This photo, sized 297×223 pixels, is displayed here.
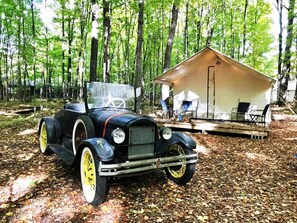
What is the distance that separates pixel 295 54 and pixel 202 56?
21.8 feet

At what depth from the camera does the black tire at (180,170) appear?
373 cm

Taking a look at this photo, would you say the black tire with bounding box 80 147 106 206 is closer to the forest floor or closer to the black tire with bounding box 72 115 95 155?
the forest floor

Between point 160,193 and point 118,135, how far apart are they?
1174mm

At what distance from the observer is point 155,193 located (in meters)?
3.56

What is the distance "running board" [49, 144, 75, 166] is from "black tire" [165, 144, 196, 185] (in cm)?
164

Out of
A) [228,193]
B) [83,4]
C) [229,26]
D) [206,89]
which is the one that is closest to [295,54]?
[206,89]

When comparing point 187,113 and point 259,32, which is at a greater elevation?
point 259,32

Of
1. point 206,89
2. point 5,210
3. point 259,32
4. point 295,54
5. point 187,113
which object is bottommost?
point 5,210

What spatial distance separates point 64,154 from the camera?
414 centimetres

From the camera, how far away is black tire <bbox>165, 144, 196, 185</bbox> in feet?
12.2

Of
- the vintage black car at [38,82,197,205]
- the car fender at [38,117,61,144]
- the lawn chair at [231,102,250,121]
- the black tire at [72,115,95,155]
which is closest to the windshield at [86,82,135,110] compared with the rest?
the vintage black car at [38,82,197,205]

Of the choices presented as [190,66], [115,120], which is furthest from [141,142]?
[190,66]

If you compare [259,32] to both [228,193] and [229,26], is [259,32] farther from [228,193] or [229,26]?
[228,193]

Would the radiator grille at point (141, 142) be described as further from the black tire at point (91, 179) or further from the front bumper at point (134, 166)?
the black tire at point (91, 179)
